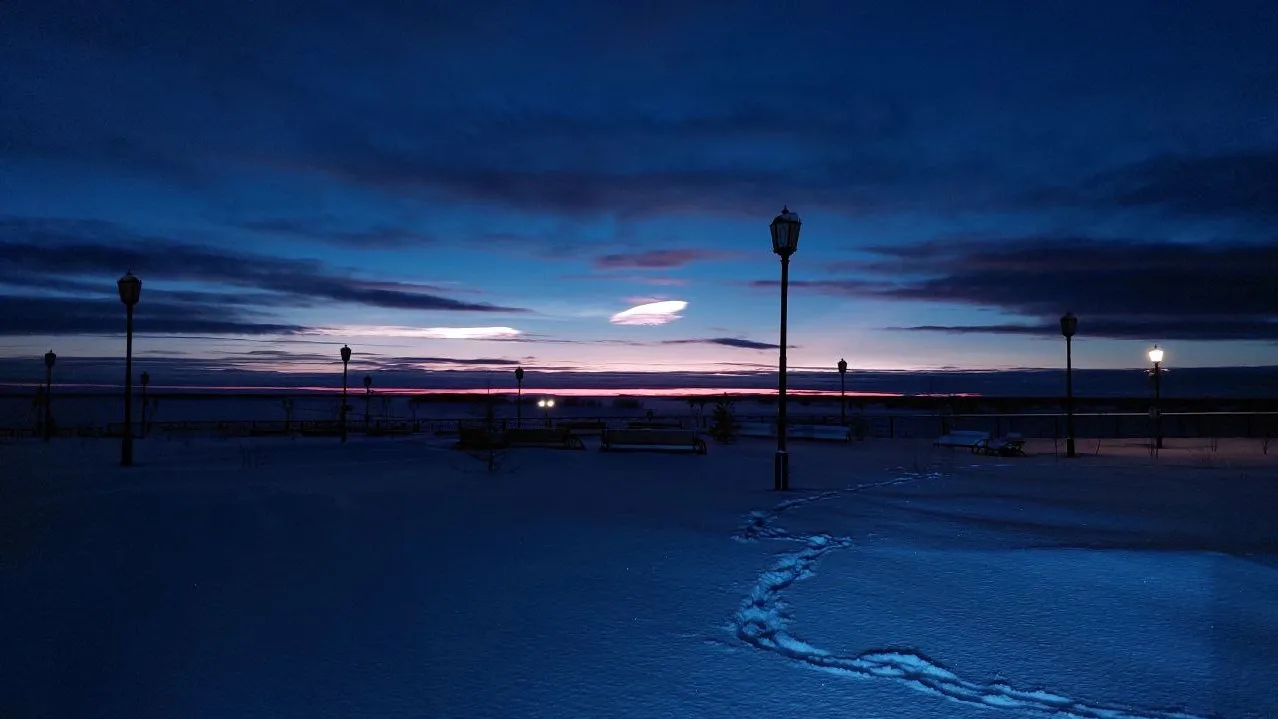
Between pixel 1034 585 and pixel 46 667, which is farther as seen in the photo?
pixel 1034 585

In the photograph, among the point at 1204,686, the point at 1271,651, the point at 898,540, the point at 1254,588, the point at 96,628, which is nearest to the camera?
the point at 1204,686

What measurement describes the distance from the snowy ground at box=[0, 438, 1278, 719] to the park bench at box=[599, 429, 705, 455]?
1061 cm

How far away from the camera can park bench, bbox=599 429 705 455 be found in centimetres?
2189

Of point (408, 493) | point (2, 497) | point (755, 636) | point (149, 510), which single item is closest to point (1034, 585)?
point (755, 636)

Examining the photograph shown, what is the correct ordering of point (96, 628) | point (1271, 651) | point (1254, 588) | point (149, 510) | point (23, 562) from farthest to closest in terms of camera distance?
1. point (149, 510)
2. point (23, 562)
3. point (1254, 588)
4. point (96, 628)
5. point (1271, 651)

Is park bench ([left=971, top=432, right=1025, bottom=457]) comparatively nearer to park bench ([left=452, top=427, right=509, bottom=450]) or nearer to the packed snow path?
park bench ([left=452, top=427, right=509, bottom=450])

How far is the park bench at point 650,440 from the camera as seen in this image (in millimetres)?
21891

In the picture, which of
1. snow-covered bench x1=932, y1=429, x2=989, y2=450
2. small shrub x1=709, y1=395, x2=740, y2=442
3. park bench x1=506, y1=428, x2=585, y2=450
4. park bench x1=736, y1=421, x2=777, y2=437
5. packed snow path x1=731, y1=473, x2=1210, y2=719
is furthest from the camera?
park bench x1=736, y1=421, x2=777, y2=437

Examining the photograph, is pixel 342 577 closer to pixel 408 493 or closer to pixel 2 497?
pixel 408 493

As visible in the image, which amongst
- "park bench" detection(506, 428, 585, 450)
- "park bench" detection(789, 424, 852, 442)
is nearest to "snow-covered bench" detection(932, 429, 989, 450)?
"park bench" detection(789, 424, 852, 442)

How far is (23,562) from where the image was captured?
6855 millimetres

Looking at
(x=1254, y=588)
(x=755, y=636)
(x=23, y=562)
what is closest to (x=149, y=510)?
(x=23, y=562)

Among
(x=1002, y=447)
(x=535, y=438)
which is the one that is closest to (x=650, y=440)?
(x=535, y=438)

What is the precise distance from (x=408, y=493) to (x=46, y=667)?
7213 millimetres
